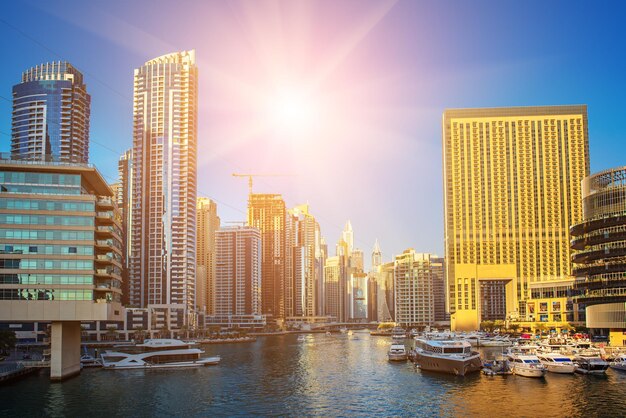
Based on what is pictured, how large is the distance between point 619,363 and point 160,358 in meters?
83.7

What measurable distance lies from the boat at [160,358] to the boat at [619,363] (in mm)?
77161

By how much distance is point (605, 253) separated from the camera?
5876 inches

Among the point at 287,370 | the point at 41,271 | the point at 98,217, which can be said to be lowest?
the point at 287,370

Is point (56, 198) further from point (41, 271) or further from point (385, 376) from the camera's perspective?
point (385, 376)

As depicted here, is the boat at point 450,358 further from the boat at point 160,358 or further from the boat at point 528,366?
the boat at point 160,358

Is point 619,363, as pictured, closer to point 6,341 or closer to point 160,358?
point 160,358

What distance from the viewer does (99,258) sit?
336 ft

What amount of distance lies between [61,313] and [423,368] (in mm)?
62214

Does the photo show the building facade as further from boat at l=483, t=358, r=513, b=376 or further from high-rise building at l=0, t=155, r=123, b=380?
high-rise building at l=0, t=155, r=123, b=380

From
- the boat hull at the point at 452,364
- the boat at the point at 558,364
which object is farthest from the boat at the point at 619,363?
the boat hull at the point at 452,364

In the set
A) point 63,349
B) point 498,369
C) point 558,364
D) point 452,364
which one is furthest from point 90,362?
point 558,364

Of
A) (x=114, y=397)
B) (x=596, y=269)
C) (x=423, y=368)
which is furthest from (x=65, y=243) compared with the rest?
(x=596, y=269)

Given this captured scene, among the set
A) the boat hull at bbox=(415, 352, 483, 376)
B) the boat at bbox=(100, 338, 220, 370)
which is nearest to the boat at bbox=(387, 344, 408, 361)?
the boat hull at bbox=(415, 352, 483, 376)

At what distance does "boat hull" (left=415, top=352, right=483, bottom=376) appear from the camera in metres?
105
